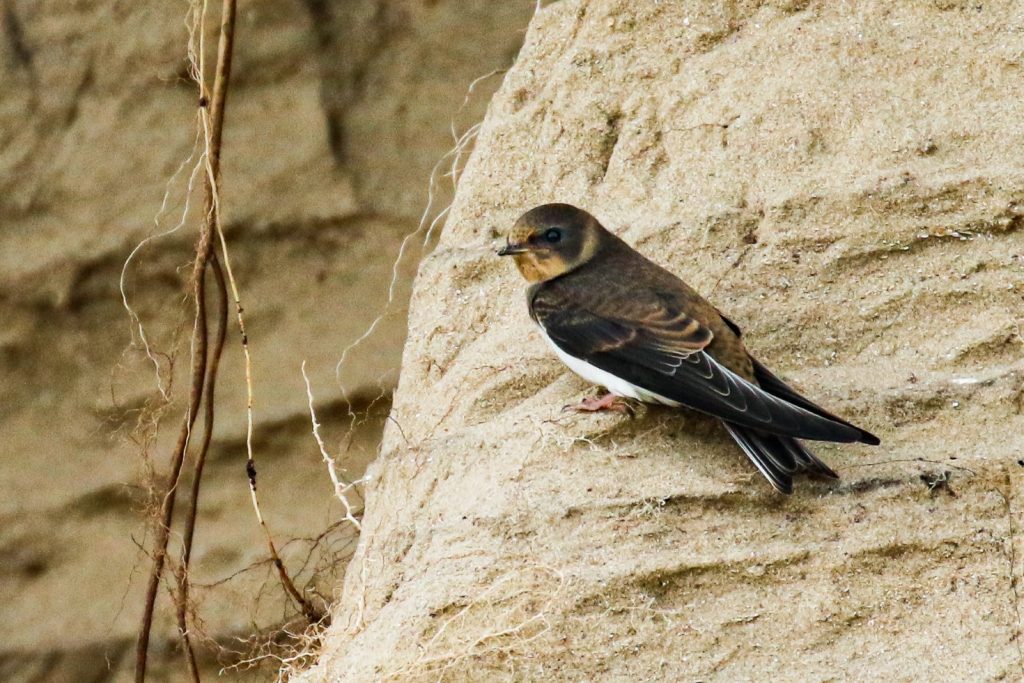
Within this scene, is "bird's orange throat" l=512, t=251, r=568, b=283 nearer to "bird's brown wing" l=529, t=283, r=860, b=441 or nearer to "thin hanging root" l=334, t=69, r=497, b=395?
"bird's brown wing" l=529, t=283, r=860, b=441

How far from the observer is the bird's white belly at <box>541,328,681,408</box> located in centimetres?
291

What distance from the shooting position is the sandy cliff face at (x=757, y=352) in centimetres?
263

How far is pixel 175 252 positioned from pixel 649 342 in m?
2.64

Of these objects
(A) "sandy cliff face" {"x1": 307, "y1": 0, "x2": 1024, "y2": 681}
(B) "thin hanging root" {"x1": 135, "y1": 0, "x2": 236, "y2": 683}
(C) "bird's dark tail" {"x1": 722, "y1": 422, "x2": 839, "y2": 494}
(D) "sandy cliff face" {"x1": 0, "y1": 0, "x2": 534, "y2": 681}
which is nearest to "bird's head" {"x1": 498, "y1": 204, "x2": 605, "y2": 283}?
(A) "sandy cliff face" {"x1": 307, "y1": 0, "x2": 1024, "y2": 681}

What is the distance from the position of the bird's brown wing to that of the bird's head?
72 millimetres

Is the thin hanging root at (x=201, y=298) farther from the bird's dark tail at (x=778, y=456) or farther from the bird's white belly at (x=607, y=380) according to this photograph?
the bird's dark tail at (x=778, y=456)

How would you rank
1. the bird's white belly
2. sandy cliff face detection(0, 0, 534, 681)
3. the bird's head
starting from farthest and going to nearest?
1. sandy cliff face detection(0, 0, 534, 681)
2. the bird's head
3. the bird's white belly

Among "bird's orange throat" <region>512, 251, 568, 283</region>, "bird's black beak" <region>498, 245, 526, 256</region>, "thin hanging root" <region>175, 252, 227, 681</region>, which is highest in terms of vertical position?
"bird's black beak" <region>498, 245, 526, 256</region>

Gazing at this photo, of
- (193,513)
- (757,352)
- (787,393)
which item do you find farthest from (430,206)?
(787,393)

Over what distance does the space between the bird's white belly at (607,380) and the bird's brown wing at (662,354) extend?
0.04 ft

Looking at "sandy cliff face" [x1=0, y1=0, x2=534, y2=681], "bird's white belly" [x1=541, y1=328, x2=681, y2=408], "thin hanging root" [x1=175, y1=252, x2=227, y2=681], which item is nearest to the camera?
"bird's white belly" [x1=541, y1=328, x2=681, y2=408]

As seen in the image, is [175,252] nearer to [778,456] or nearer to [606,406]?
[606,406]

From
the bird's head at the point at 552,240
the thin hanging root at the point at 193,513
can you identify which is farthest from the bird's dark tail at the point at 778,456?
the thin hanging root at the point at 193,513

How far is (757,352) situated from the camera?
10.2ft
